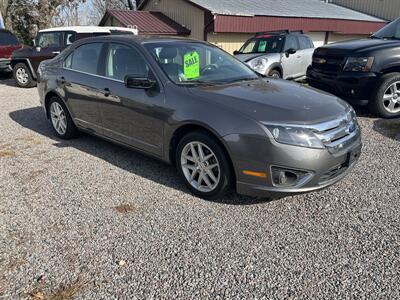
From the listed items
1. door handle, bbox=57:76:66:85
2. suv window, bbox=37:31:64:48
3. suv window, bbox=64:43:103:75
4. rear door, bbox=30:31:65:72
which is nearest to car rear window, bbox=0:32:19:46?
suv window, bbox=37:31:64:48

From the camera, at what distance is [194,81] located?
12.4 feet

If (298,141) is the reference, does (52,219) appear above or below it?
below

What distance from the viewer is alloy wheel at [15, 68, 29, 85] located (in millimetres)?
10664


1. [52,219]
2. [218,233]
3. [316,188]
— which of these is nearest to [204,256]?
[218,233]

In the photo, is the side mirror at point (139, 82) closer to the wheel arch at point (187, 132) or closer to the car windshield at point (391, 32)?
the wheel arch at point (187, 132)

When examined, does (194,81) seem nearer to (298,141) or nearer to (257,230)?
(298,141)

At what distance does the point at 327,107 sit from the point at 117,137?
248cm

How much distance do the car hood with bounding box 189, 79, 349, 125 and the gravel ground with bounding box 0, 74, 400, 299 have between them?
0.89 meters

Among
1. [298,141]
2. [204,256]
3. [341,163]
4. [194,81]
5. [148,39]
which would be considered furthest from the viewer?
[148,39]

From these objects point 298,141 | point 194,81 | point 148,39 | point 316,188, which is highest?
point 148,39

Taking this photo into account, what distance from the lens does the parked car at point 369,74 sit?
19.4ft

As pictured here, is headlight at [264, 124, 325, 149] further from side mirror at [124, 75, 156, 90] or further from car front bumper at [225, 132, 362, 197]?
side mirror at [124, 75, 156, 90]

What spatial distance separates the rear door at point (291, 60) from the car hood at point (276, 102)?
19.3 feet

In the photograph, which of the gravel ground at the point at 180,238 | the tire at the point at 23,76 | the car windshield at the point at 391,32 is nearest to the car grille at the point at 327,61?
the car windshield at the point at 391,32
